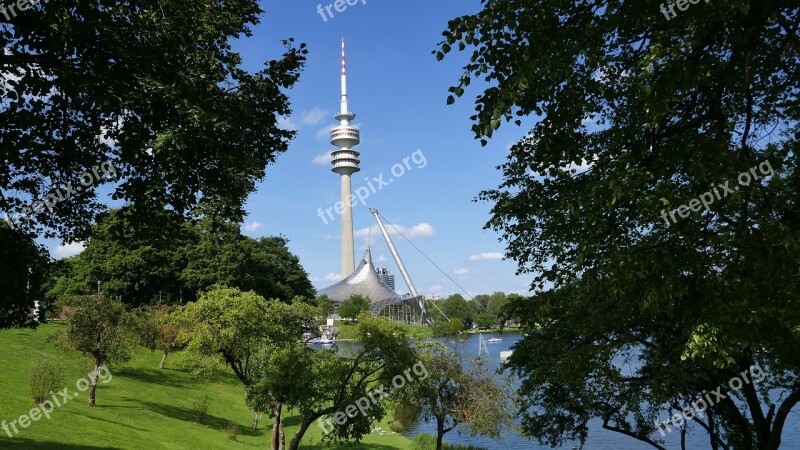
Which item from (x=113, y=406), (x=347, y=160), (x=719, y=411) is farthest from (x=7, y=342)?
(x=347, y=160)

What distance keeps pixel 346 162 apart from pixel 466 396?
153 m

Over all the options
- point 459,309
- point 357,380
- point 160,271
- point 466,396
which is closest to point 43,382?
point 357,380

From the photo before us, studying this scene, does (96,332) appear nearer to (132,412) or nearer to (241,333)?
(132,412)

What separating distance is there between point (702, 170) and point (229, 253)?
176ft

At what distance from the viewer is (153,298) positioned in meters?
55.9

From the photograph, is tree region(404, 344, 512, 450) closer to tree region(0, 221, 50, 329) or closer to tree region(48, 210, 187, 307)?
tree region(0, 221, 50, 329)

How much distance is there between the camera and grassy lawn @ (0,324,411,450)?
19328 millimetres

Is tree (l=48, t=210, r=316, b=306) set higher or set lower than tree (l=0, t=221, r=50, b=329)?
higher

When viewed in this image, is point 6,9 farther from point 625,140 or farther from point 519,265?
point 519,265

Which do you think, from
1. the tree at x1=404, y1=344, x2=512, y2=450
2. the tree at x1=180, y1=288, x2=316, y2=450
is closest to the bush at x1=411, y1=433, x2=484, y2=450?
the tree at x1=404, y1=344, x2=512, y2=450

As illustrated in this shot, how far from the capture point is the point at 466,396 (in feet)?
80.5

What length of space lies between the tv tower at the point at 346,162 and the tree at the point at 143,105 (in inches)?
6171

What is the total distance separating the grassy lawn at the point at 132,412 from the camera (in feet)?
63.4

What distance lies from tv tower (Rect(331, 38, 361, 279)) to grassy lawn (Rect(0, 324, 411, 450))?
5059 inches
